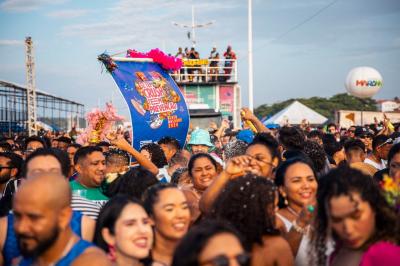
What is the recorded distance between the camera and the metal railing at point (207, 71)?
2134 cm

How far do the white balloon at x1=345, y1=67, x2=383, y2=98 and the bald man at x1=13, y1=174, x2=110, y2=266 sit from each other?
1685 centimetres

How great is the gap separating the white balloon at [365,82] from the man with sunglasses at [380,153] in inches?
457

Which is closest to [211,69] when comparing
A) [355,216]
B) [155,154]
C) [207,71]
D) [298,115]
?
[207,71]

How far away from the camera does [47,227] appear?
2674 millimetres

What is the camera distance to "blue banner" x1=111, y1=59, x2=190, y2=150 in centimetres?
821

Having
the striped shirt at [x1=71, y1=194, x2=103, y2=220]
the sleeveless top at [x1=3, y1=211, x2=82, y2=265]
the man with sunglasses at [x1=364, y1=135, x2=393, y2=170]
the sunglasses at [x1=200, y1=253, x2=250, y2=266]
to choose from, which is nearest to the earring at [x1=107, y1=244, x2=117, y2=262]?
the sleeveless top at [x1=3, y1=211, x2=82, y2=265]

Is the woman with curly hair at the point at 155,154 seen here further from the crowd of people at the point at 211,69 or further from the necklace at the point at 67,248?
the crowd of people at the point at 211,69

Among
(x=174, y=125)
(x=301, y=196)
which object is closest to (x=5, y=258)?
(x=301, y=196)

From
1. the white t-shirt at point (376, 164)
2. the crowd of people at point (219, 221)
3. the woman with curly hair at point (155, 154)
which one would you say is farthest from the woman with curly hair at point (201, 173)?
the white t-shirt at point (376, 164)

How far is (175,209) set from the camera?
3465 mm

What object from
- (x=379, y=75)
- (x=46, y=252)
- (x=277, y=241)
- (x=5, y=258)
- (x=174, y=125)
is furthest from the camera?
(x=379, y=75)

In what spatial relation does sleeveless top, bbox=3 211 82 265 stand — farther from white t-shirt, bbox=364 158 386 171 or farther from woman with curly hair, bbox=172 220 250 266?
white t-shirt, bbox=364 158 386 171

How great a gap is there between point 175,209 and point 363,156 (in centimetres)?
460

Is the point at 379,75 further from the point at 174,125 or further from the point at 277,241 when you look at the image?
the point at 277,241
